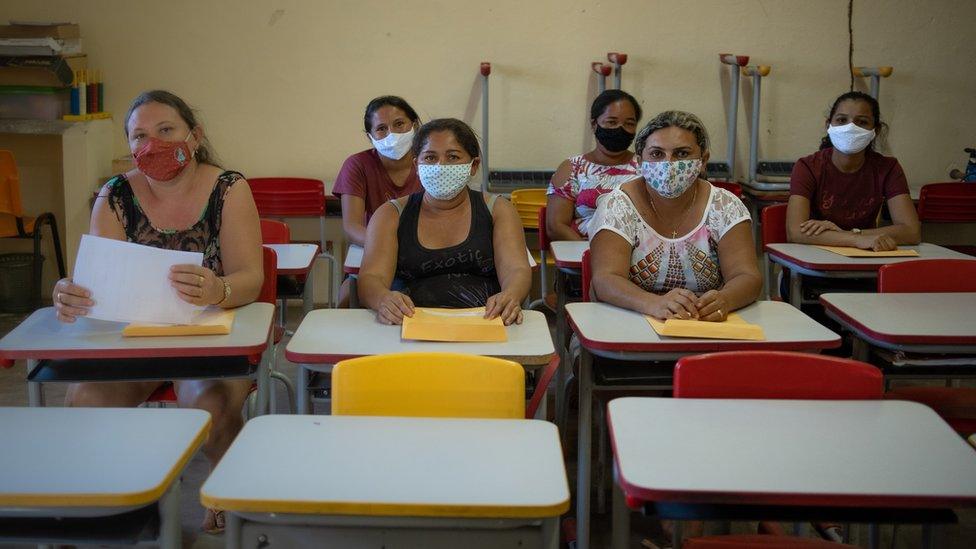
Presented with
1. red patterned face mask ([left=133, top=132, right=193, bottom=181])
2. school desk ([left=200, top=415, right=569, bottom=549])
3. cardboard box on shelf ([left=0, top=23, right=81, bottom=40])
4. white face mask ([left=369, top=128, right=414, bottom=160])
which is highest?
cardboard box on shelf ([left=0, top=23, right=81, bottom=40])

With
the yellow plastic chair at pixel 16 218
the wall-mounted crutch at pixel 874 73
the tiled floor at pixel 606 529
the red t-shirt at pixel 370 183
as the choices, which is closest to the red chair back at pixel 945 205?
the wall-mounted crutch at pixel 874 73

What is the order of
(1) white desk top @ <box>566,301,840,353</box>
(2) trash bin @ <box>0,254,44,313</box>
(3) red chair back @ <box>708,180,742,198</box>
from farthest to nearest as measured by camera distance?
(2) trash bin @ <box>0,254,44,313</box> → (3) red chair back @ <box>708,180,742,198</box> → (1) white desk top @ <box>566,301,840,353</box>

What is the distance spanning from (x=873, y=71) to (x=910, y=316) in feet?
11.2

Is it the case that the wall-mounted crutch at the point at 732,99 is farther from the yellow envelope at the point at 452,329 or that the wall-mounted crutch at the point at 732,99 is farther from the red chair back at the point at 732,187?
the yellow envelope at the point at 452,329

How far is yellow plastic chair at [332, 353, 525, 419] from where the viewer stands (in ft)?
6.58

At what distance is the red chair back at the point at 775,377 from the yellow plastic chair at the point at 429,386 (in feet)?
1.22

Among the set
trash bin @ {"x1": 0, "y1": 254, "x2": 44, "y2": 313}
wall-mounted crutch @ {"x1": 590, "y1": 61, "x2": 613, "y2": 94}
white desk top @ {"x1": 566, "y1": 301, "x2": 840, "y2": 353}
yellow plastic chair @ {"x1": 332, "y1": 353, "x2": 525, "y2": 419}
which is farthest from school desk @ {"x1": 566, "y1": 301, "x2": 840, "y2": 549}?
trash bin @ {"x1": 0, "y1": 254, "x2": 44, "y2": 313}

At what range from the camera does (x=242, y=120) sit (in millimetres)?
5695

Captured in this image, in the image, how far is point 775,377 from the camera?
2.06 metres

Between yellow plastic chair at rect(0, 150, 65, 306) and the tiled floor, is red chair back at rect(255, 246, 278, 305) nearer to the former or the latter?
the tiled floor

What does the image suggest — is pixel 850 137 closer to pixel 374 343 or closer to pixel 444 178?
pixel 444 178

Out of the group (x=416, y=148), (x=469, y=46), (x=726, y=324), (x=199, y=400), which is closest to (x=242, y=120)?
(x=469, y=46)

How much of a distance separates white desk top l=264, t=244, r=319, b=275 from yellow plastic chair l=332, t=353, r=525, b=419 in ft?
4.85

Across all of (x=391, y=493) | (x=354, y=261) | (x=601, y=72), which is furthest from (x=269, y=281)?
(x=601, y=72)
